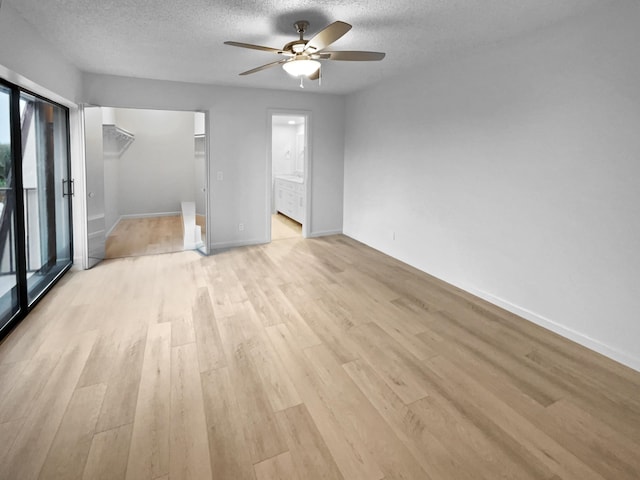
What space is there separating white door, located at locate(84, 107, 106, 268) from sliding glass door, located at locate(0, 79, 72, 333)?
22cm

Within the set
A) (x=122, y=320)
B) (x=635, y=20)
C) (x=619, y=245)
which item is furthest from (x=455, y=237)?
(x=122, y=320)

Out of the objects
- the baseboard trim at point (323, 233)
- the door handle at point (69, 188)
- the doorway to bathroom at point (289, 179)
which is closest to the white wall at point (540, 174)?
the baseboard trim at point (323, 233)

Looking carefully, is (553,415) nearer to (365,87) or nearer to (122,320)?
(122,320)

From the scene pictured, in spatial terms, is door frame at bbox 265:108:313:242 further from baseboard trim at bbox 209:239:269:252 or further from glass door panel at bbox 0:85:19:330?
glass door panel at bbox 0:85:19:330

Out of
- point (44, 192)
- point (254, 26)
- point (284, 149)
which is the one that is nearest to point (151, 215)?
point (284, 149)

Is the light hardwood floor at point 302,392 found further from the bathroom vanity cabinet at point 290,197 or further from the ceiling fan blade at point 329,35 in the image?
the bathroom vanity cabinet at point 290,197

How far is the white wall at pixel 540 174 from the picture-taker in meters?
2.47

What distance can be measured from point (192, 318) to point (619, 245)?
3.34m

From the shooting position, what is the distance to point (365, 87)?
207 inches

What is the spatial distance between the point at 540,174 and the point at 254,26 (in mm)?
2669

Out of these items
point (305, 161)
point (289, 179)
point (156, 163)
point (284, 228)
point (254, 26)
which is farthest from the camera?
point (156, 163)

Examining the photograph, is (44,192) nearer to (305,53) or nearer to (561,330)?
(305,53)

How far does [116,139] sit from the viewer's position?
716 centimetres

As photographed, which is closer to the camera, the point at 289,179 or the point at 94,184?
the point at 94,184
